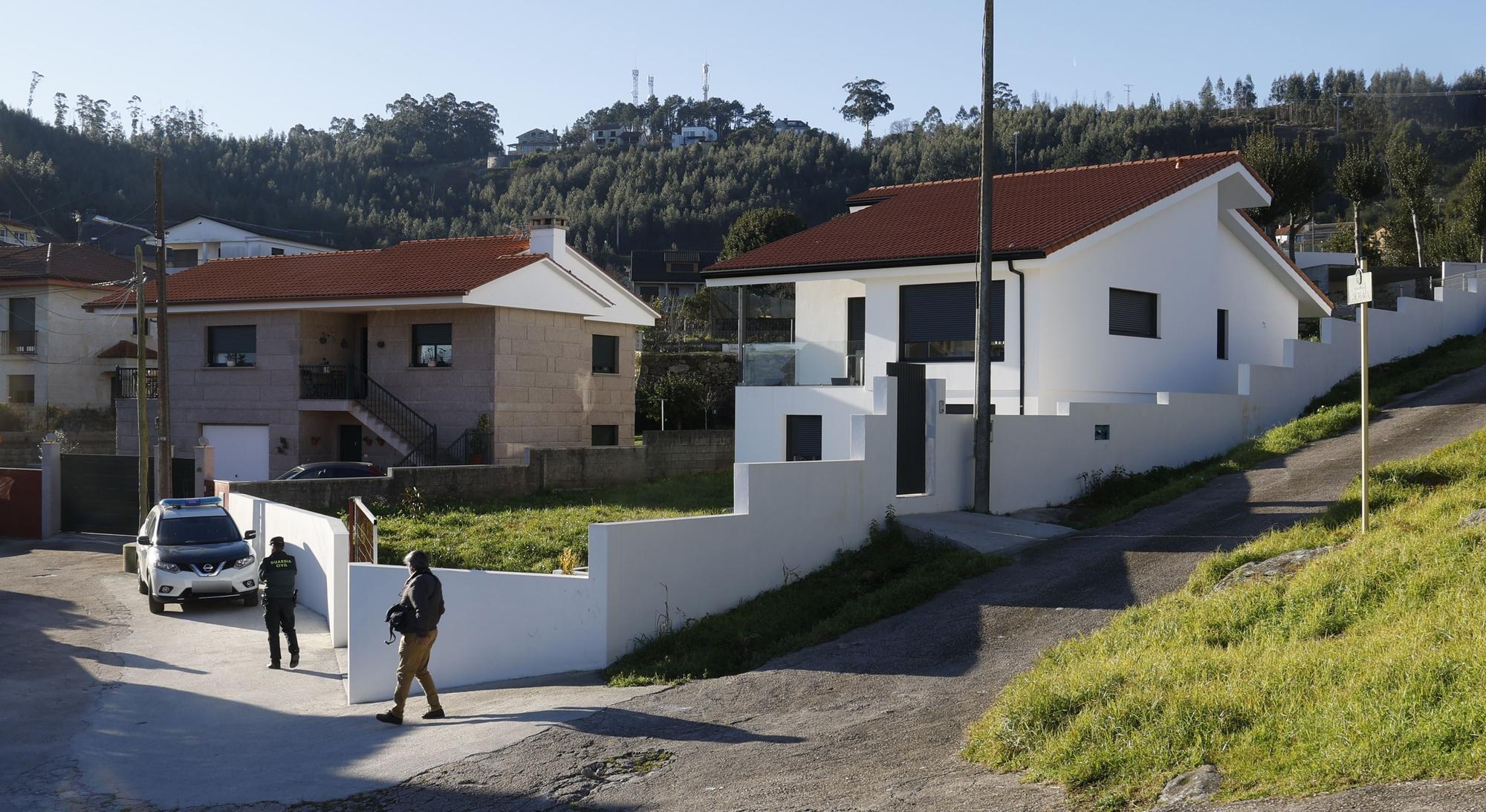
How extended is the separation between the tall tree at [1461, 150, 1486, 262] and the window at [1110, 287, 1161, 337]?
74.2ft

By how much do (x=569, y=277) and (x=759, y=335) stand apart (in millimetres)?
6279

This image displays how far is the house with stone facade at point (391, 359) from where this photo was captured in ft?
102

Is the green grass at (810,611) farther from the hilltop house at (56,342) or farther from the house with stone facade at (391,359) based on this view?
the hilltop house at (56,342)

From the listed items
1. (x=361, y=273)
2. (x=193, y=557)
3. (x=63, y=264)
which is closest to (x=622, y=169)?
(x=63, y=264)

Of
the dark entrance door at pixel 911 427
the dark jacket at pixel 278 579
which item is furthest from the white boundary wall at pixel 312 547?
the dark entrance door at pixel 911 427

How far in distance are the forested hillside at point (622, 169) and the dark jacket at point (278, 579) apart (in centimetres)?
6839

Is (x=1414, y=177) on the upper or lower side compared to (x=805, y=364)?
upper

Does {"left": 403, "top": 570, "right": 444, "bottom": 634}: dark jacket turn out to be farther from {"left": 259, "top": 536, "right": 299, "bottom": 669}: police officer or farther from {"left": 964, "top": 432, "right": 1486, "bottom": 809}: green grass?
{"left": 964, "top": 432, "right": 1486, "bottom": 809}: green grass

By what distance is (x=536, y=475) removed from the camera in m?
29.2

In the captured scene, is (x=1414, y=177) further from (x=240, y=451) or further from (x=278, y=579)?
(x=278, y=579)

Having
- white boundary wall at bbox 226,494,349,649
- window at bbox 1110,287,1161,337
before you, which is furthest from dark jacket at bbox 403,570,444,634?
window at bbox 1110,287,1161,337

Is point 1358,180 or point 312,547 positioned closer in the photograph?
point 312,547

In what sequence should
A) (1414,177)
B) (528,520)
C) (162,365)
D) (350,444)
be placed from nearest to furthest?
(528,520)
(162,365)
(350,444)
(1414,177)

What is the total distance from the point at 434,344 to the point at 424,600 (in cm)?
2101
